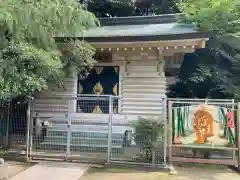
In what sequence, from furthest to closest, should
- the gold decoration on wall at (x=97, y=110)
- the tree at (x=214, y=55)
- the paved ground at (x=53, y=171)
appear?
the tree at (x=214, y=55) → the gold decoration on wall at (x=97, y=110) → the paved ground at (x=53, y=171)

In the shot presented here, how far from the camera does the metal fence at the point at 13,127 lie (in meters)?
8.26

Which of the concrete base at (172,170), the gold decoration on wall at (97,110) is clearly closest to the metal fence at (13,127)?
the gold decoration on wall at (97,110)

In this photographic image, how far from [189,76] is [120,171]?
7.68m

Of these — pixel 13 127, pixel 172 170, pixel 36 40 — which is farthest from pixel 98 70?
pixel 172 170

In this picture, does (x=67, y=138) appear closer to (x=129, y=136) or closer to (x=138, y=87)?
(x=129, y=136)

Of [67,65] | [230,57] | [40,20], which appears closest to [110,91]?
[67,65]

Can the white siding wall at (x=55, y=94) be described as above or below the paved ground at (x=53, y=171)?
above

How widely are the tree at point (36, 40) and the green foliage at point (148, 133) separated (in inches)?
98.9

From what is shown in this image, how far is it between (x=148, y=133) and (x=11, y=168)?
3458 mm

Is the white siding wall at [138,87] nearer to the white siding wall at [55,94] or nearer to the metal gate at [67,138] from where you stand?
the white siding wall at [55,94]

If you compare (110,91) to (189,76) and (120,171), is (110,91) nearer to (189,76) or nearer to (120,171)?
(120,171)

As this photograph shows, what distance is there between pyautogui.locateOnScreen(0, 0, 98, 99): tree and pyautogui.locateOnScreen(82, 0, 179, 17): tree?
39.0 feet

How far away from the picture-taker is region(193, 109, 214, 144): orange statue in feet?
23.7

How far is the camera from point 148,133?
710cm
